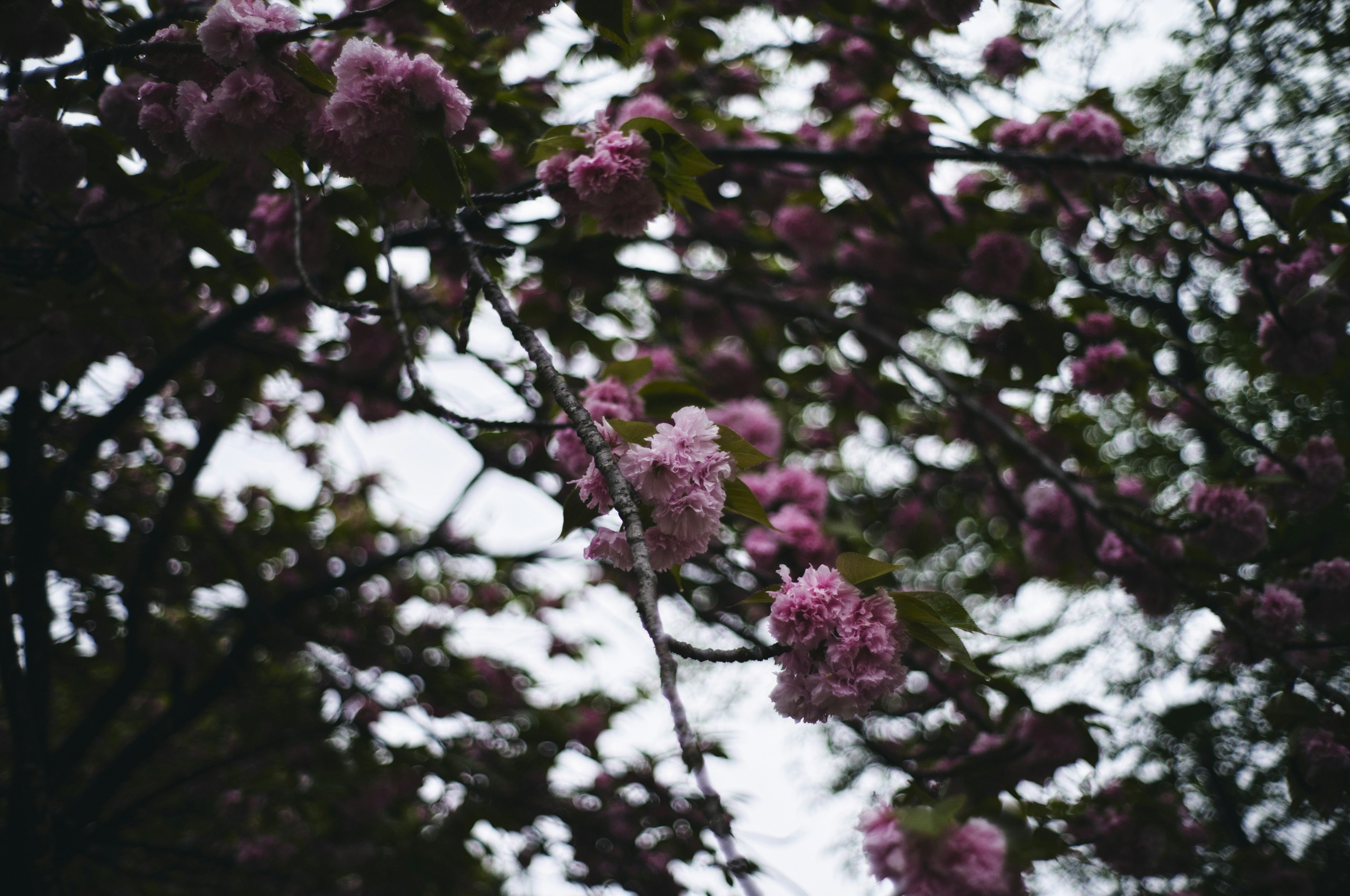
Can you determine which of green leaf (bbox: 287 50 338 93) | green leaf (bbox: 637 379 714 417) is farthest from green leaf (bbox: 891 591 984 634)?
green leaf (bbox: 287 50 338 93)

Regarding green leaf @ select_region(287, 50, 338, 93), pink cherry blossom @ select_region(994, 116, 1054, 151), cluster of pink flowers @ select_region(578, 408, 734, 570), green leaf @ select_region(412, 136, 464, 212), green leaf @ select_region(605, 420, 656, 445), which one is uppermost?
pink cherry blossom @ select_region(994, 116, 1054, 151)

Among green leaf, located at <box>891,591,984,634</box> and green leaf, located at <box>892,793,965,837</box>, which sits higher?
green leaf, located at <box>891,591,984,634</box>

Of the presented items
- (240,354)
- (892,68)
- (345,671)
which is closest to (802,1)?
(892,68)

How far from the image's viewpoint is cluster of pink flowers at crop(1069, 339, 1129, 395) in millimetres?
2781

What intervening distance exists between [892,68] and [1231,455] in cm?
260

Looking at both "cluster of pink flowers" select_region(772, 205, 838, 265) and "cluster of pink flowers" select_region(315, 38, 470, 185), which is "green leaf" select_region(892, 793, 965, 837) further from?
"cluster of pink flowers" select_region(772, 205, 838, 265)

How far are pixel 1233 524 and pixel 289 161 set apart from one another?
2734 mm

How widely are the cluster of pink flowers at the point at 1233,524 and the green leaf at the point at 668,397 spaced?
5.32 ft

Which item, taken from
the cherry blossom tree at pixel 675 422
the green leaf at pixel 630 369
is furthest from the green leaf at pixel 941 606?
the green leaf at pixel 630 369

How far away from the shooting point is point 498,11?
4.68 ft

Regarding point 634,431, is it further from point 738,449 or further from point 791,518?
point 791,518

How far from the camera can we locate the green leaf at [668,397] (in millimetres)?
1896

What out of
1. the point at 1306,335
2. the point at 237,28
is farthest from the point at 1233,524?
the point at 237,28

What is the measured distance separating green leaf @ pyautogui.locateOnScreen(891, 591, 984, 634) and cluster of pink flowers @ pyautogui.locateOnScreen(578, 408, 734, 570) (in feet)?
0.99
